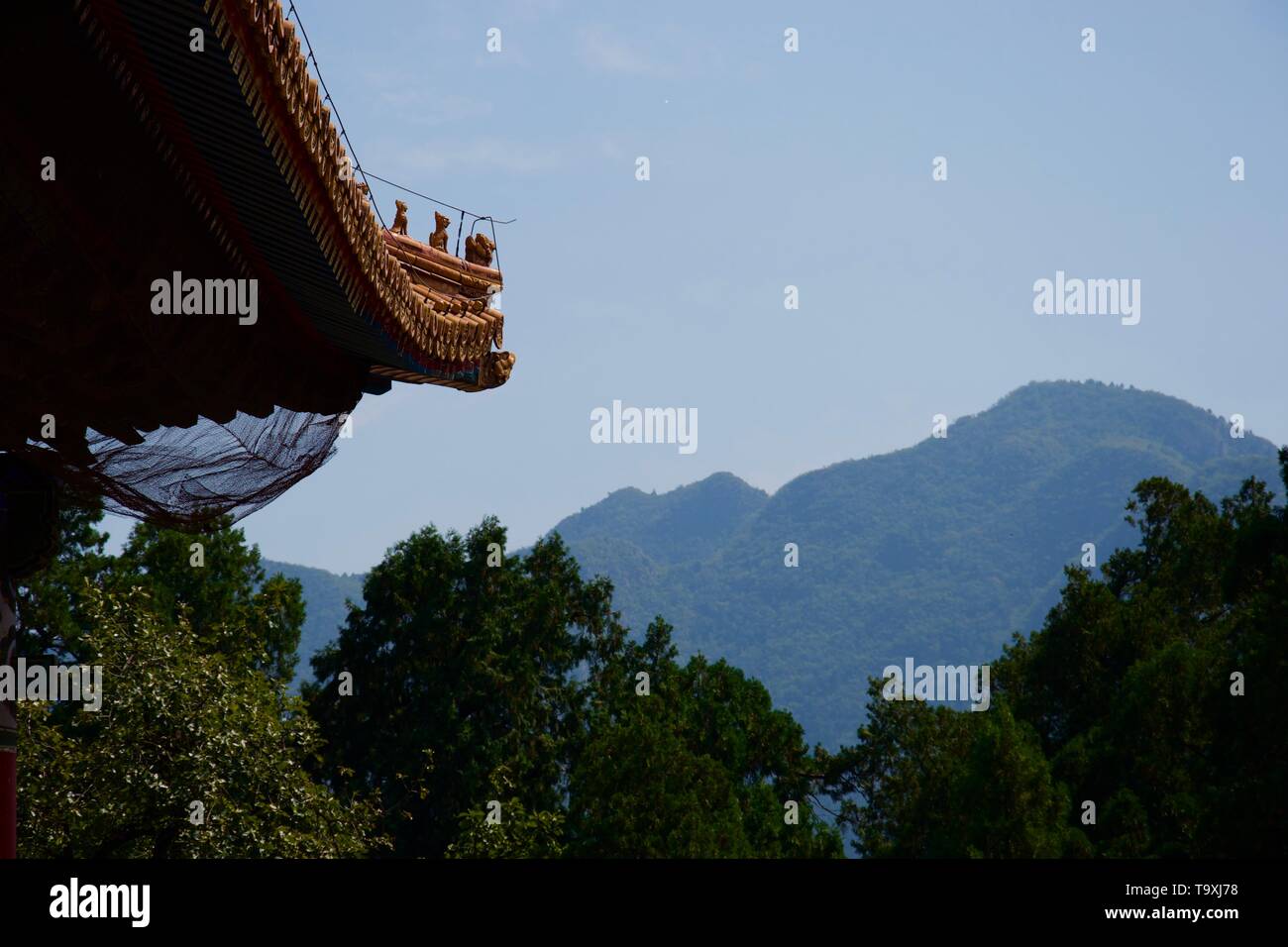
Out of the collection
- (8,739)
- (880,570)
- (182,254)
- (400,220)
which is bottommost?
(8,739)

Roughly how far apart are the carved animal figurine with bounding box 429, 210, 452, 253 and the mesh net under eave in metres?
1.19

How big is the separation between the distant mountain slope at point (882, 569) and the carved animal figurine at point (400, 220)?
121105 millimetres

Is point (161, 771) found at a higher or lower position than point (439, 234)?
lower

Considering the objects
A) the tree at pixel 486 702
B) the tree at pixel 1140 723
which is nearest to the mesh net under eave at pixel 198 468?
the tree at pixel 1140 723

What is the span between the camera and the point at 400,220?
8.26 meters

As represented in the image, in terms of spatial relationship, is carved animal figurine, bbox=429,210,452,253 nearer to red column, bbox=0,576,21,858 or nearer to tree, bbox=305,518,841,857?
red column, bbox=0,576,21,858

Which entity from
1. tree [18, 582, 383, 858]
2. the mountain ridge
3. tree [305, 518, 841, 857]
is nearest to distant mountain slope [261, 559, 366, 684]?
the mountain ridge

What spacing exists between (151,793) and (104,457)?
967 centimetres

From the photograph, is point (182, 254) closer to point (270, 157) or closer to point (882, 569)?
point (270, 157)

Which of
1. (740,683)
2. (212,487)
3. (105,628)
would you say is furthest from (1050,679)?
(212,487)

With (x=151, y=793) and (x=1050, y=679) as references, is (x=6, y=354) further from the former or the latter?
(x=1050, y=679)

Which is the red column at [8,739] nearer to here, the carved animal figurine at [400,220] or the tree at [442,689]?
the carved animal figurine at [400,220]

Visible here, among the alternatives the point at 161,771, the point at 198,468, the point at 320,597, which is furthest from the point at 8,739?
the point at 320,597

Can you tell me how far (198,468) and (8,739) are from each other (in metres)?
1.62
